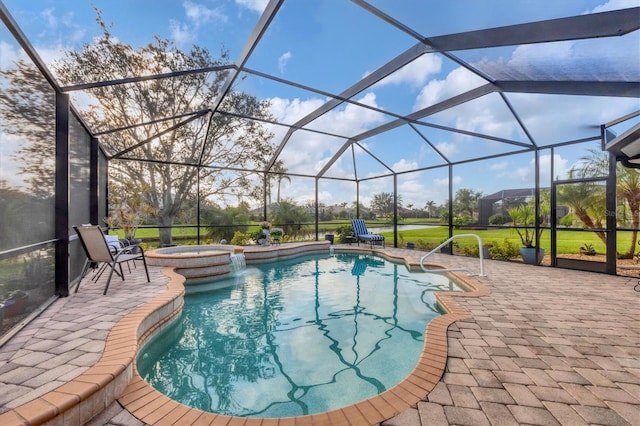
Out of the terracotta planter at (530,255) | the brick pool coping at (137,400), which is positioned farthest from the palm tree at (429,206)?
the brick pool coping at (137,400)

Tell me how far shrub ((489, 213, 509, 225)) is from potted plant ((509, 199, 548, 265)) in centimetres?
22

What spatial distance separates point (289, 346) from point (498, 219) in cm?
818

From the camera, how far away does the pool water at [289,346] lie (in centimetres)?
237

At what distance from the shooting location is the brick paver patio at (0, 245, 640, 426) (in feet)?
5.83

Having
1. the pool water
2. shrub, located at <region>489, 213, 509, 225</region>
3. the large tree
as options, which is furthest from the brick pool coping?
the large tree

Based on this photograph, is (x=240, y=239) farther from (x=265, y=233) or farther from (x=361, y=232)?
(x=361, y=232)

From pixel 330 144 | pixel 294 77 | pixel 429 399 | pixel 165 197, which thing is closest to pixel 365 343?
pixel 429 399

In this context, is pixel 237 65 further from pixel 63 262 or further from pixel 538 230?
pixel 538 230

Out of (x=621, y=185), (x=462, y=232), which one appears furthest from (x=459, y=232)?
(x=621, y=185)

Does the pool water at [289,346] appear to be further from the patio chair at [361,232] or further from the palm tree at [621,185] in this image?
the patio chair at [361,232]

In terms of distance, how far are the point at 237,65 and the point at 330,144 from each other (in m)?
5.61

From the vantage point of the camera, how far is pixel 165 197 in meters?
11.5

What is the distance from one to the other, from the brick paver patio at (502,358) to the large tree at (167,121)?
23.1 ft

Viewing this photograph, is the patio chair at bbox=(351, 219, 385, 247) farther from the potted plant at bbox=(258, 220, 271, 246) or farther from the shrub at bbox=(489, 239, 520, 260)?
the shrub at bbox=(489, 239, 520, 260)
